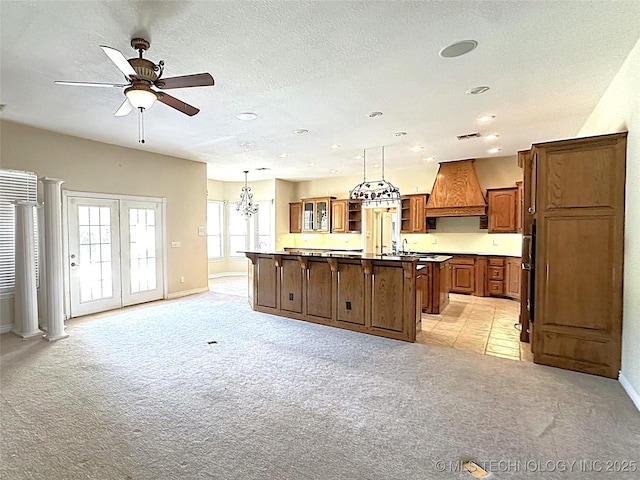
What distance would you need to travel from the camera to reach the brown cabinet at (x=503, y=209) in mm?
6941

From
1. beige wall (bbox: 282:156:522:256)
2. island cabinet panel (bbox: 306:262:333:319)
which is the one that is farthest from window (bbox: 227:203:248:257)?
island cabinet panel (bbox: 306:262:333:319)

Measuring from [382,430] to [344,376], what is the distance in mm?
914

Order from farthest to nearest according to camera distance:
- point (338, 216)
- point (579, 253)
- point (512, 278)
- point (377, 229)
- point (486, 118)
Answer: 1. point (338, 216)
2. point (377, 229)
3. point (512, 278)
4. point (486, 118)
5. point (579, 253)

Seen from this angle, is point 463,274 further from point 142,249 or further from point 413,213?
point 142,249

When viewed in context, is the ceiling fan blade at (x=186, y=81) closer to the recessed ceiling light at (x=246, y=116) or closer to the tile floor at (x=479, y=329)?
the recessed ceiling light at (x=246, y=116)

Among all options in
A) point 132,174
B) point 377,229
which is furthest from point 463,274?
point 132,174

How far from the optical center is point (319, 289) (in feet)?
16.8

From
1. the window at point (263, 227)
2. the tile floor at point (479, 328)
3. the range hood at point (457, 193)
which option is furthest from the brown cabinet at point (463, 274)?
the window at point (263, 227)

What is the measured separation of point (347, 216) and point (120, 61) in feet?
24.0

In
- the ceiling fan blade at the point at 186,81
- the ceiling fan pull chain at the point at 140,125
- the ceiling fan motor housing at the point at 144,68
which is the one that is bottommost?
the ceiling fan blade at the point at 186,81

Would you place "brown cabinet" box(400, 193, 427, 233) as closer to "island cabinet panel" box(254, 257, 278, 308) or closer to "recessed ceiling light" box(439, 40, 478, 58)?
"island cabinet panel" box(254, 257, 278, 308)

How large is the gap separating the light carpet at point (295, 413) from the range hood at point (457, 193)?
4224 millimetres

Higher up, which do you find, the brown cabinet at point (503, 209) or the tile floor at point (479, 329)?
the brown cabinet at point (503, 209)

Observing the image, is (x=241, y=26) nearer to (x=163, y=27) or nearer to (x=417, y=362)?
(x=163, y=27)
